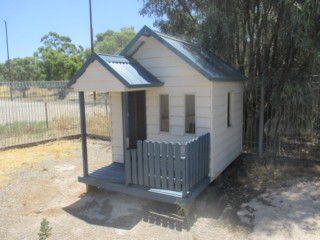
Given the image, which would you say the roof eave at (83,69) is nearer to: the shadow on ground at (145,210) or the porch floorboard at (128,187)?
the porch floorboard at (128,187)

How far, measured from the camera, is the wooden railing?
4.75 meters

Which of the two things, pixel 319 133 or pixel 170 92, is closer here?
pixel 170 92

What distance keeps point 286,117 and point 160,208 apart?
446 centimetres

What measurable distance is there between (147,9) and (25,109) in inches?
235

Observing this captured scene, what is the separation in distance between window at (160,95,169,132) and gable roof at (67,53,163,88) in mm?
427

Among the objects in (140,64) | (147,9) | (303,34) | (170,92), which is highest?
(147,9)

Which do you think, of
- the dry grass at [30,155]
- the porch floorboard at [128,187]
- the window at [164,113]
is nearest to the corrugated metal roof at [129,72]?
the window at [164,113]

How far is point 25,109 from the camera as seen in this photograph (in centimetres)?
1113

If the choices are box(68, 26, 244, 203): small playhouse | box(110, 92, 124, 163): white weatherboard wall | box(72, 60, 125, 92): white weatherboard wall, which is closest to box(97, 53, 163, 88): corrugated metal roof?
box(68, 26, 244, 203): small playhouse

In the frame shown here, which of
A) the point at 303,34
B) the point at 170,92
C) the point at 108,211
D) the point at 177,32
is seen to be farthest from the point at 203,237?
the point at 177,32

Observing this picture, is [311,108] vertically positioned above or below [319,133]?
above

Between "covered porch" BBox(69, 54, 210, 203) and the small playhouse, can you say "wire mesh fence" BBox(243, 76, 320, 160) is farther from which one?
"covered porch" BBox(69, 54, 210, 203)

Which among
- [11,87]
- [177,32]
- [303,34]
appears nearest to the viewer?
[303,34]

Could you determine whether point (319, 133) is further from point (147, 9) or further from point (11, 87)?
point (11, 87)
